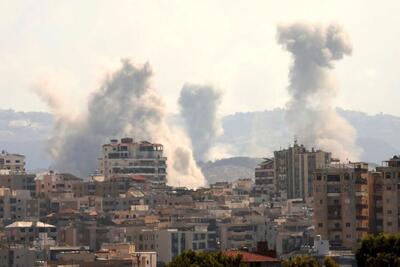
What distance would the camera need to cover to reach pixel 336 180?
562ft

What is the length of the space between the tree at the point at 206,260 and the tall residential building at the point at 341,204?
179ft

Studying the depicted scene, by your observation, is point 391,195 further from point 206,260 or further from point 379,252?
point 206,260

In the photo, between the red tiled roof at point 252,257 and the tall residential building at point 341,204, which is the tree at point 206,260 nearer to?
the red tiled roof at point 252,257

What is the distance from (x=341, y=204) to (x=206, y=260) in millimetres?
62032

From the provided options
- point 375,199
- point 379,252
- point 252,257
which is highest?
point 375,199

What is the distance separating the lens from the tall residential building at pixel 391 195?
546 feet

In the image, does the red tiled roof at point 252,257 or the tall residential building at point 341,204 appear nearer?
the red tiled roof at point 252,257

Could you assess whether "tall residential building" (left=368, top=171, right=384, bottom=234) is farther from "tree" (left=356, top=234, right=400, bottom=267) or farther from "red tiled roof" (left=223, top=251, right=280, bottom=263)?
"red tiled roof" (left=223, top=251, right=280, bottom=263)

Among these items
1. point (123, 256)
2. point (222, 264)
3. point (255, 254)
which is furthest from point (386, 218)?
point (222, 264)

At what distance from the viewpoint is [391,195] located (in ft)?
549

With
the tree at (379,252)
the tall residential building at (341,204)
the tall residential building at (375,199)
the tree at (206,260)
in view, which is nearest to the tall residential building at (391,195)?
the tall residential building at (375,199)

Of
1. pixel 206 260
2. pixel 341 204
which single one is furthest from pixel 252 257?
pixel 341 204

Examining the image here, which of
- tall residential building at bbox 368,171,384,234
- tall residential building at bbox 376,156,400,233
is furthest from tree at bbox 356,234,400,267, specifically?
tall residential building at bbox 368,171,384,234

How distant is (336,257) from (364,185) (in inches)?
1469
